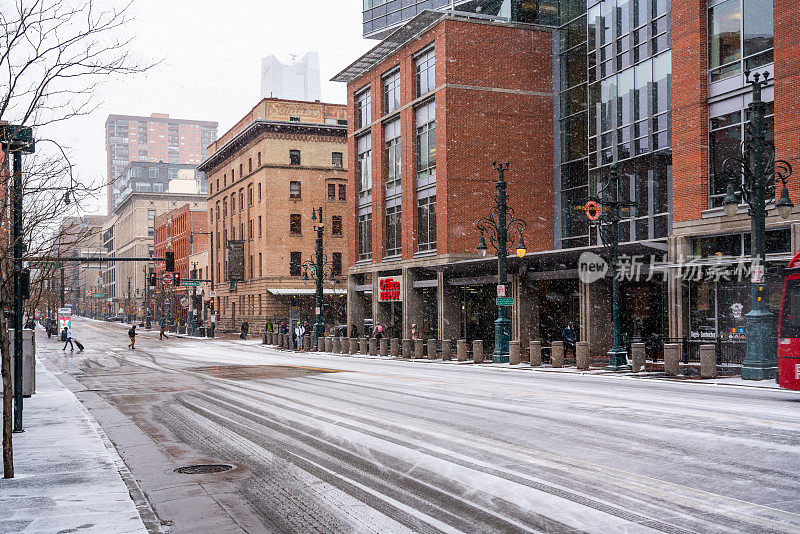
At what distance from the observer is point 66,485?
8.74 m

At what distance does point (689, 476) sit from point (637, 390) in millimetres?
10313

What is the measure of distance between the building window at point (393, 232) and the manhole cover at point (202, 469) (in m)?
38.8

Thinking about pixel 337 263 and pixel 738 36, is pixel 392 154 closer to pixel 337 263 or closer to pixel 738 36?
pixel 738 36

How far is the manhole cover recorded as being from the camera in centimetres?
986

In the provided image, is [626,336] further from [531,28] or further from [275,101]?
[275,101]

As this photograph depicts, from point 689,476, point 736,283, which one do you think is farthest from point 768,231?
point 689,476

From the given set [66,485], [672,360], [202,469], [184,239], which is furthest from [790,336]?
[184,239]

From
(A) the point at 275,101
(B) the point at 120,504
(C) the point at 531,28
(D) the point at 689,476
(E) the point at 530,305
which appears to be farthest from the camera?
(A) the point at 275,101

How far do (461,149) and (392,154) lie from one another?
8.21 m

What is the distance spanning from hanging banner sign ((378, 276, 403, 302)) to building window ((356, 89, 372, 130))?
36.6ft

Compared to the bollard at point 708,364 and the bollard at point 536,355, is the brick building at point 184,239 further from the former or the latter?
the bollard at point 708,364

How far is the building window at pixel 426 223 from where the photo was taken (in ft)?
146

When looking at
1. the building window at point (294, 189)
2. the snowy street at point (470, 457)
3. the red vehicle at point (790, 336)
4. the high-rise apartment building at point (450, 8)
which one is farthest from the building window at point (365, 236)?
the red vehicle at point (790, 336)

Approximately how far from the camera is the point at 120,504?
7.83 m
